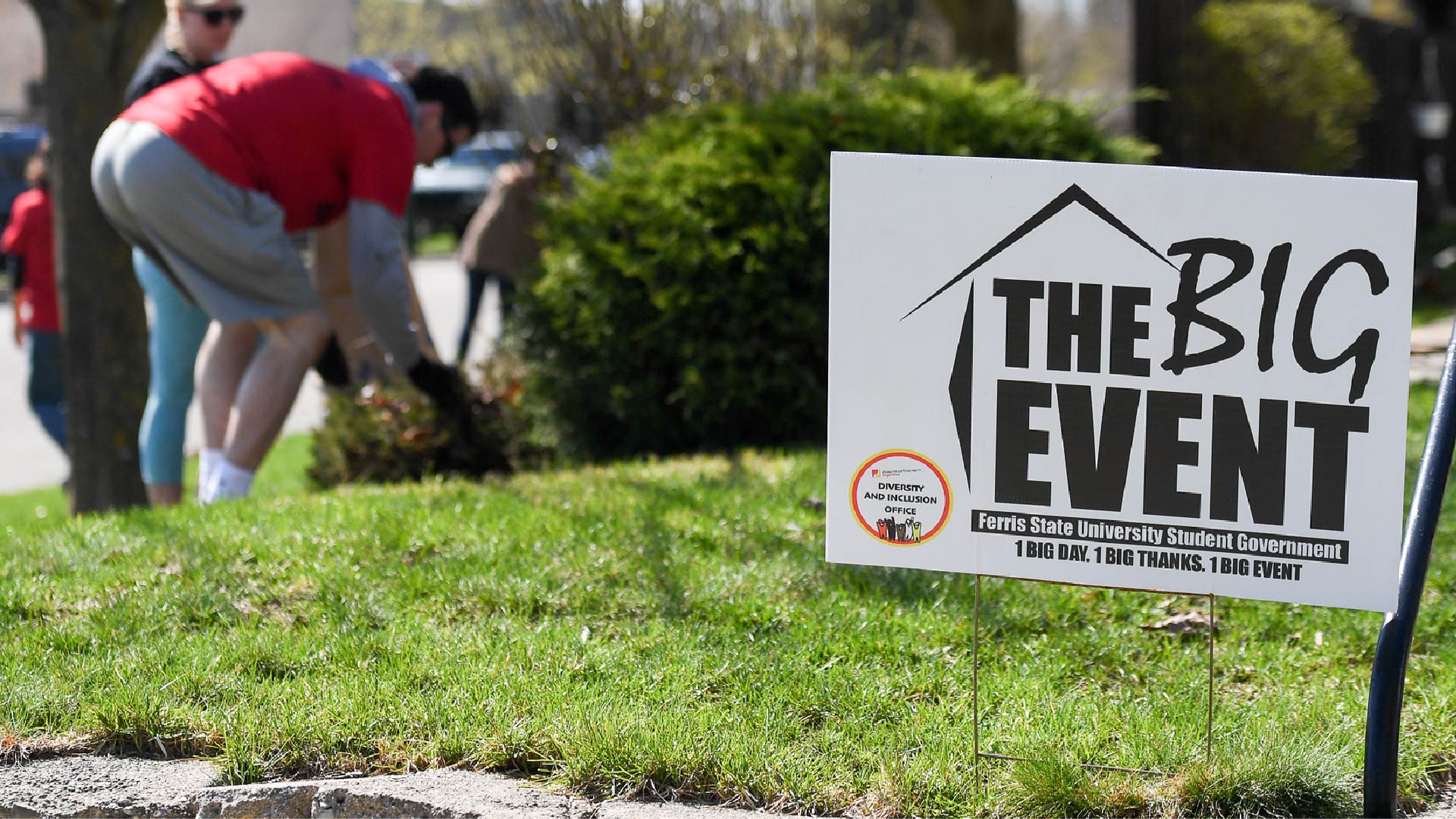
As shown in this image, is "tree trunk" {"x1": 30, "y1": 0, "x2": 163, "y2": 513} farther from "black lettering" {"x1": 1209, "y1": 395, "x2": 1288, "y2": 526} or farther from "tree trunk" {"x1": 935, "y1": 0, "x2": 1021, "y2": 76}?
"tree trunk" {"x1": 935, "y1": 0, "x2": 1021, "y2": 76}

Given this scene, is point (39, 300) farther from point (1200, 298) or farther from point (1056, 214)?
point (1200, 298)

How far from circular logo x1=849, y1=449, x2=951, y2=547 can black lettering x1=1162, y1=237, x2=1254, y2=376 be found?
0.52 m

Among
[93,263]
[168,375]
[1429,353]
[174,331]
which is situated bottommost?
[1429,353]

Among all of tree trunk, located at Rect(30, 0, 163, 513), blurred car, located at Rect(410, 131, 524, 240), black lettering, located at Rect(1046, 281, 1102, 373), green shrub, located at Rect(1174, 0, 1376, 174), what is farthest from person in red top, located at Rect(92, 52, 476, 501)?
blurred car, located at Rect(410, 131, 524, 240)

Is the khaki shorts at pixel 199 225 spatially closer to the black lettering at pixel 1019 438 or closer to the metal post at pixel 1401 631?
the black lettering at pixel 1019 438

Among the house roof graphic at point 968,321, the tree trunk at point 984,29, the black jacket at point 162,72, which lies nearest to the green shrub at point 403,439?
the black jacket at point 162,72

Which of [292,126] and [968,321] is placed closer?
[968,321]

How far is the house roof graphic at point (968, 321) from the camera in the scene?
2713 mm

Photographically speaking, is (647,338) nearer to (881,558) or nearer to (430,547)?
(430,547)

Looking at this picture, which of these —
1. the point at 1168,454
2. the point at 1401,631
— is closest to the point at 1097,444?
the point at 1168,454

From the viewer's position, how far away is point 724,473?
5.12 metres

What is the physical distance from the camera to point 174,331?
211 inches

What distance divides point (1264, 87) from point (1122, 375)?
12247mm

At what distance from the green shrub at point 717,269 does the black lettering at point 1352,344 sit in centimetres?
324
